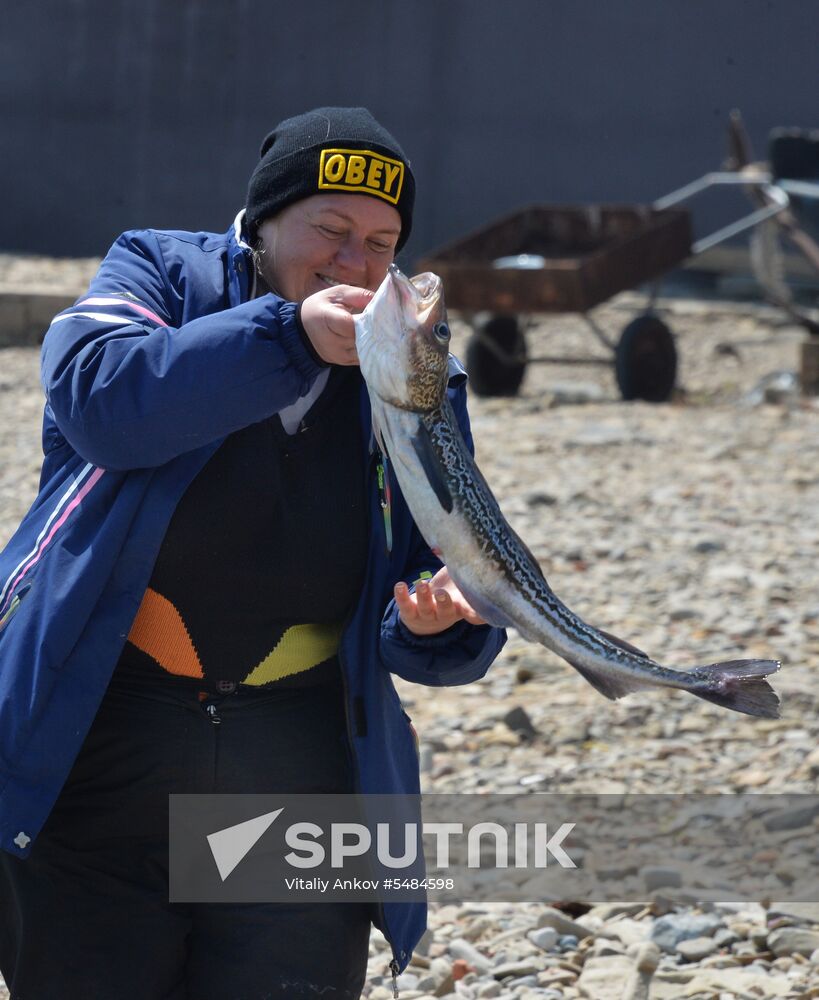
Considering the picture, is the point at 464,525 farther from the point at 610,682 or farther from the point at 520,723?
the point at 520,723

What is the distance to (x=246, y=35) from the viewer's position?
18203 mm

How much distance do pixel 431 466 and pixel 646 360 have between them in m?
9.73

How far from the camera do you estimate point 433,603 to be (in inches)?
100.0

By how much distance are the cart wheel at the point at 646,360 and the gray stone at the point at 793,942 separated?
817cm

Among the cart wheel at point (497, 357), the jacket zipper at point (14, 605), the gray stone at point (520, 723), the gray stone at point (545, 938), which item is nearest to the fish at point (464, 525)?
the jacket zipper at point (14, 605)

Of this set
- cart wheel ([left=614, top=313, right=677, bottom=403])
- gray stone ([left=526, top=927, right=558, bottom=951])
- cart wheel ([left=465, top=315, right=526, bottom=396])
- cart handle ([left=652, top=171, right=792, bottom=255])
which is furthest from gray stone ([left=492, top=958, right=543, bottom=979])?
cart handle ([left=652, top=171, right=792, bottom=255])

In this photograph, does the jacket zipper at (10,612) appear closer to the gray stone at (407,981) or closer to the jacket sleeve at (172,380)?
the jacket sleeve at (172,380)

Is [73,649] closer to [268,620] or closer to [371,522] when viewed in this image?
[268,620]

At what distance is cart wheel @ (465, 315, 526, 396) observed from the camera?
1223cm

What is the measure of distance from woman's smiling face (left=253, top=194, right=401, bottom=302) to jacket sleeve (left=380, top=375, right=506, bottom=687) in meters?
0.26

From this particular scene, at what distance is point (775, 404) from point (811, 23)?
651 cm

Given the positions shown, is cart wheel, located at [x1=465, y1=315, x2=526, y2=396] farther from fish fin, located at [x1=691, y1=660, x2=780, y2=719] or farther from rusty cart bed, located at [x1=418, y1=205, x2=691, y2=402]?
fish fin, located at [x1=691, y1=660, x2=780, y2=719]

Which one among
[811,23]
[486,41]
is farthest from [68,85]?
[811,23]

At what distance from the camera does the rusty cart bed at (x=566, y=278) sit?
11547 mm
